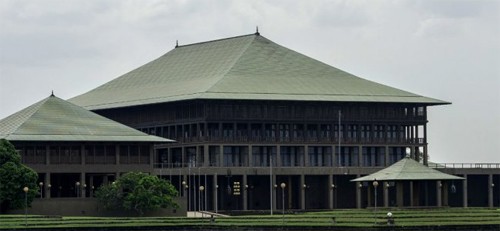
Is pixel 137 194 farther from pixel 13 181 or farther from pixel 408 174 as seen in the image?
pixel 408 174

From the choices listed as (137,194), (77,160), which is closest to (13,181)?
(137,194)

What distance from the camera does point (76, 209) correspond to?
620 ft

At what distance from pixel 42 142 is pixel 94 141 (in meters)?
5.23

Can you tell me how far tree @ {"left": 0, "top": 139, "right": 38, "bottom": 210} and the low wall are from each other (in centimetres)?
576

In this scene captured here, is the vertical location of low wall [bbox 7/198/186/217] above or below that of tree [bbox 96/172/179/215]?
below

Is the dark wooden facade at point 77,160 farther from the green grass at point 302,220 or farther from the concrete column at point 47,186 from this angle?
the green grass at point 302,220

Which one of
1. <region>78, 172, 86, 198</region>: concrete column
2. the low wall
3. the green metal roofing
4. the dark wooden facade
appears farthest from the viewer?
<region>78, 172, 86, 198</region>: concrete column

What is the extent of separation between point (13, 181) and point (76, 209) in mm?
12513

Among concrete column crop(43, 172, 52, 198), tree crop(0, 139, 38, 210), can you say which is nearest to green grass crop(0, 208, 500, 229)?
tree crop(0, 139, 38, 210)

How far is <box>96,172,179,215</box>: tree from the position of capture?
188 metres

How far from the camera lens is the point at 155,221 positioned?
160625 millimetres

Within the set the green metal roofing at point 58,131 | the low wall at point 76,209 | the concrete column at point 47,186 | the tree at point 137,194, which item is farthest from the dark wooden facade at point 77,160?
the tree at point 137,194

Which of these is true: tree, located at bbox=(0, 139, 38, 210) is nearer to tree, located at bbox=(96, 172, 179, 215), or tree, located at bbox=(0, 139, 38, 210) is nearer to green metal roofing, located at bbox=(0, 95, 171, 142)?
tree, located at bbox=(96, 172, 179, 215)

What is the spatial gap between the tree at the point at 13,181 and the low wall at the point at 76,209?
5.76m
